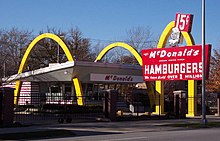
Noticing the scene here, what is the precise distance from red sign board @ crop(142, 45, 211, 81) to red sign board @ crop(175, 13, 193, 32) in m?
2.36

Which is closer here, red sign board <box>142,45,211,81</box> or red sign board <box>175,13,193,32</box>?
red sign board <box>142,45,211,81</box>

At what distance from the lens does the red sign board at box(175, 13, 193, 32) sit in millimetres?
37372

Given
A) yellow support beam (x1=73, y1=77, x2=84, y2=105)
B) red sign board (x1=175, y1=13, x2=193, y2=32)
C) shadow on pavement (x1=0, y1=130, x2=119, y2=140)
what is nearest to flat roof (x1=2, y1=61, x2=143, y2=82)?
yellow support beam (x1=73, y1=77, x2=84, y2=105)

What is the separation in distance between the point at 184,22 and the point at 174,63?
376 cm

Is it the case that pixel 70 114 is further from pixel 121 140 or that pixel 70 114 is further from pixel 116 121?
pixel 121 140

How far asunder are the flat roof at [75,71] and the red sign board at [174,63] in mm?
5589

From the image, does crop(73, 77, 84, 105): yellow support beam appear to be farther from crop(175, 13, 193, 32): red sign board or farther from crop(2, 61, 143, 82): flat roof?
crop(175, 13, 193, 32): red sign board

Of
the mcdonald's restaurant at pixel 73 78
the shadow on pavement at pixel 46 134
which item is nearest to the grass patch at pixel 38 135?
the shadow on pavement at pixel 46 134

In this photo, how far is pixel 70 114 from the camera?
31281 millimetres

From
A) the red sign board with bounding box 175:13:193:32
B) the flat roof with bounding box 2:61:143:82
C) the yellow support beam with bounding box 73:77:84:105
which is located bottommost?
the yellow support beam with bounding box 73:77:84:105

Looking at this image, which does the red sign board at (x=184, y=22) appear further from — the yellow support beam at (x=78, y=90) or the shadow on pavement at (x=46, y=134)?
the shadow on pavement at (x=46, y=134)

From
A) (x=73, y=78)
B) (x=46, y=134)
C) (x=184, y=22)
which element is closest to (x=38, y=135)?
(x=46, y=134)

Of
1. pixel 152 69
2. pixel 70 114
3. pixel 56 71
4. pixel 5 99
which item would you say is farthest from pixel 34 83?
pixel 5 99

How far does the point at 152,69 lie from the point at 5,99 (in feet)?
55.0
